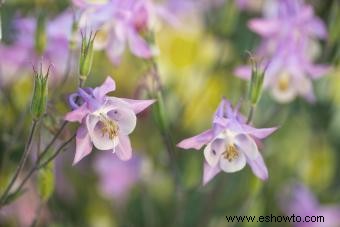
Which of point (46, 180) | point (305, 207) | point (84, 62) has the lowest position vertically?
point (305, 207)

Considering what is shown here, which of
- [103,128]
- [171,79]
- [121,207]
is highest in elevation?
[103,128]

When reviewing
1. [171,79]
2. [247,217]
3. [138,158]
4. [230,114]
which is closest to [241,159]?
[230,114]

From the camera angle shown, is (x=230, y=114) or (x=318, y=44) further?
(x=318, y=44)

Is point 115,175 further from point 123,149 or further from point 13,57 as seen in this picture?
point 123,149

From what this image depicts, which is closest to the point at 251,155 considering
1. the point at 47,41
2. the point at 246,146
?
the point at 246,146

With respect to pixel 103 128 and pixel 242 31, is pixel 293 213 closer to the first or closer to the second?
pixel 242 31

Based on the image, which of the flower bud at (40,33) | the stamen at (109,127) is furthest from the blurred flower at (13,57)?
the stamen at (109,127)

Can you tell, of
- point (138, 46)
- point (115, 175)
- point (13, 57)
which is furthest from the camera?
point (115, 175)
